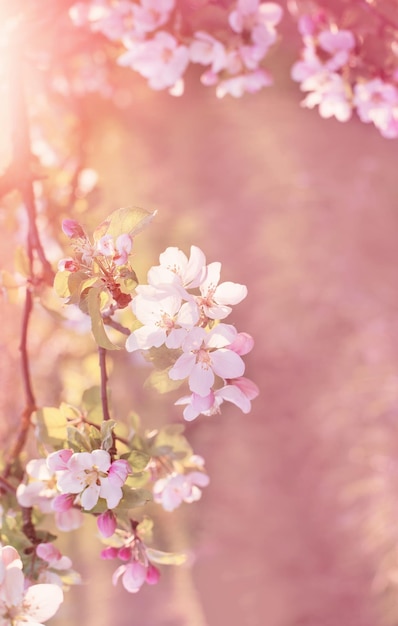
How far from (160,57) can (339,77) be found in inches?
16.3

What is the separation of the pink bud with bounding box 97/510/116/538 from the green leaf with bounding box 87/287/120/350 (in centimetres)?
24

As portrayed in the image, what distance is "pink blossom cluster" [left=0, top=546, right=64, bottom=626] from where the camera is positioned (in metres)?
0.84

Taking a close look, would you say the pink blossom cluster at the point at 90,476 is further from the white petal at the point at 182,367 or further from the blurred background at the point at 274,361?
the blurred background at the point at 274,361

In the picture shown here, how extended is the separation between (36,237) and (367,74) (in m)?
0.86

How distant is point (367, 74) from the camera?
63.1 inches

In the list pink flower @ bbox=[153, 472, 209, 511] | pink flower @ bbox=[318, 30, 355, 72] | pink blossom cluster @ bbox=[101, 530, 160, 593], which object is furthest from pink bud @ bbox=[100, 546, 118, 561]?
pink flower @ bbox=[318, 30, 355, 72]

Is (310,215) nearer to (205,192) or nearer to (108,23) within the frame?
(205,192)

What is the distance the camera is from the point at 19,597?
2.77 ft

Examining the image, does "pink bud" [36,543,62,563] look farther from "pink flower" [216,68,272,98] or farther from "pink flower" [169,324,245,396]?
"pink flower" [216,68,272,98]

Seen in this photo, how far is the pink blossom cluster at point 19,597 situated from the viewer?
2.76 ft

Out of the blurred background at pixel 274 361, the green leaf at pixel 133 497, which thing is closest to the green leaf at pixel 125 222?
the green leaf at pixel 133 497

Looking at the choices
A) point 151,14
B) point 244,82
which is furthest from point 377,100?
point 151,14

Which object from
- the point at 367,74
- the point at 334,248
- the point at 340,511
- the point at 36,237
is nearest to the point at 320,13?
the point at 367,74

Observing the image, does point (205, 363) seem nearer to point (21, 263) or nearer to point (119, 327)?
point (119, 327)
